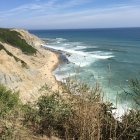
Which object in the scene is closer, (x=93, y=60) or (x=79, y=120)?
(x=79, y=120)

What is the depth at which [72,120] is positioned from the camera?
657cm

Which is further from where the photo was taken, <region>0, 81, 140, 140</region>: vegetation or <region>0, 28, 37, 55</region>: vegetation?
<region>0, 28, 37, 55</region>: vegetation

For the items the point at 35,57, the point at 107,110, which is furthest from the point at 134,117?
the point at 35,57

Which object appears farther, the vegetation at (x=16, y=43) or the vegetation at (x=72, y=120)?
the vegetation at (x=16, y=43)

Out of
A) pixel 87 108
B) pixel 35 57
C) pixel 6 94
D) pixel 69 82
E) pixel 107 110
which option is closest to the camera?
pixel 87 108

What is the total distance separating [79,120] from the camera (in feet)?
20.0

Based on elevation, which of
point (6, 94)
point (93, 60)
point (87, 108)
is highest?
point (87, 108)

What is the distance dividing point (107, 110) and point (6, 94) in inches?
198

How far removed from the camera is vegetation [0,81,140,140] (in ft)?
19.1

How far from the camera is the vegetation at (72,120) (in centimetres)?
582

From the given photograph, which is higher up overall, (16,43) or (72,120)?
(72,120)

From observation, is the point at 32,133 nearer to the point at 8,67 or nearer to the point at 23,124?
the point at 23,124

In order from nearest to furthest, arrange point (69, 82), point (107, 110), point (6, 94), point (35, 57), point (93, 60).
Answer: point (69, 82)
point (107, 110)
point (6, 94)
point (35, 57)
point (93, 60)

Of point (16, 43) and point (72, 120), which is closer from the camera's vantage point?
point (72, 120)
